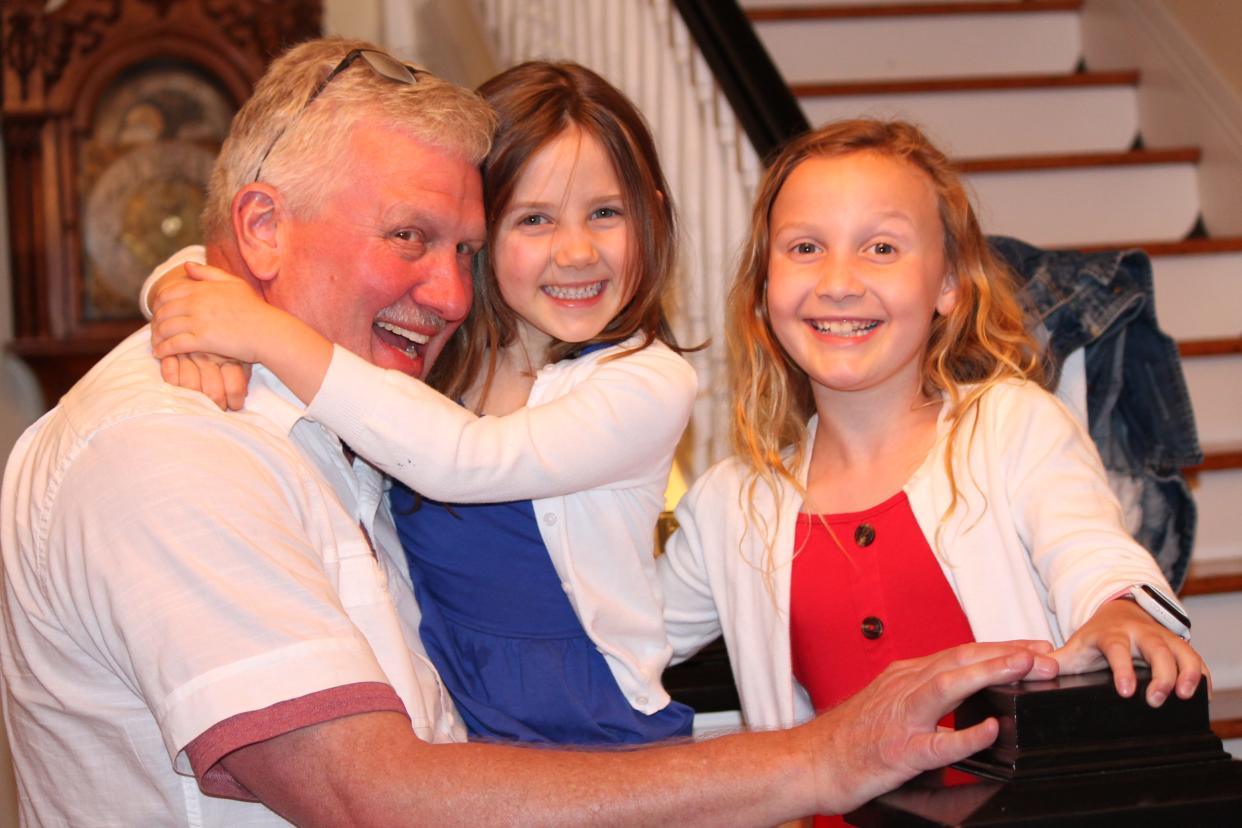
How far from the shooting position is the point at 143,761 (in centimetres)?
129

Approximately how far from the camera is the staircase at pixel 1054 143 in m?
3.43

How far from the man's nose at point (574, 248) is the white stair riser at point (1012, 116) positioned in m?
2.28

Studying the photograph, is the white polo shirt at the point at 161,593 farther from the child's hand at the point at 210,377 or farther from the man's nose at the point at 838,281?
the man's nose at the point at 838,281

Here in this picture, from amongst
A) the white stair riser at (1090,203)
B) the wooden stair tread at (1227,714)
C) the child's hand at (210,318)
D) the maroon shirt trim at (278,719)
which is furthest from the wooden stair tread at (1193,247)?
the maroon shirt trim at (278,719)

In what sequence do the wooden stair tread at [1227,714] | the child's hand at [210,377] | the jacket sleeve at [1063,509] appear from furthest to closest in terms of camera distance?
the wooden stair tread at [1227,714]
the jacket sleeve at [1063,509]
the child's hand at [210,377]

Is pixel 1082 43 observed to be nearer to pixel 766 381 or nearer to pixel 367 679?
pixel 766 381

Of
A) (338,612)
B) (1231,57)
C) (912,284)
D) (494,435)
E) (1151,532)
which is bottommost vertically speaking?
(1151,532)

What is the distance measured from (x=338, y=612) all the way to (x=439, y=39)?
3.43m

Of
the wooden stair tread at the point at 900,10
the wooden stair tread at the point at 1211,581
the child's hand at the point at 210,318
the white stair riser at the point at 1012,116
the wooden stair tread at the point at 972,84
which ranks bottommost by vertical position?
the wooden stair tread at the point at 1211,581

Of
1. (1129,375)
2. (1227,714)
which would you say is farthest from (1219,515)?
(1129,375)

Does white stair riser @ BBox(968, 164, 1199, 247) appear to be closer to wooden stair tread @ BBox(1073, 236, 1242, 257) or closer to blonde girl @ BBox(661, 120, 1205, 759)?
wooden stair tread @ BBox(1073, 236, 1242, 257)

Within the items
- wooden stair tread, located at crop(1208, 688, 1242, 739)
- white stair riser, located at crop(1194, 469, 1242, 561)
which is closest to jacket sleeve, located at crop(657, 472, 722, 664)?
wooden stair tread, located at crop(1208, 688, 1242, 739)

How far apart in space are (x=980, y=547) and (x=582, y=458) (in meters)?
0.53

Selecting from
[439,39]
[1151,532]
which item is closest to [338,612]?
[1151,532]
